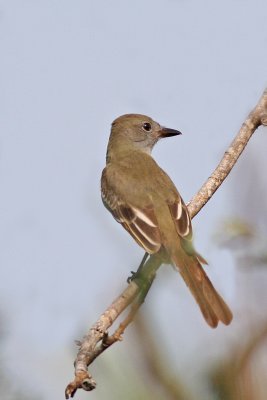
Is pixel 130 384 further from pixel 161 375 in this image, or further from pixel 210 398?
pixel 210 398

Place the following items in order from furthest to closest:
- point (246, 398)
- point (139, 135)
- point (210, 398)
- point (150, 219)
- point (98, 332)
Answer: point (139, 135), point (150, 219), point (98, 332), point (210, 398), point (246, 398)

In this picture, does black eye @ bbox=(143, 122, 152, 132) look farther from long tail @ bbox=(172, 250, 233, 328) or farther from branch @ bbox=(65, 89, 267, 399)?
long tail @ bbox=(172, 250, 233, 328)

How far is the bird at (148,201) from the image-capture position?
13.3 ft

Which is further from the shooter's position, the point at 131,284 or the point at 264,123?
the point at 264,123

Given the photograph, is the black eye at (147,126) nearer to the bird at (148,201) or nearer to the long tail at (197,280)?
the bird at (148,201)

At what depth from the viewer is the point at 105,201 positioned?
533 centimetres

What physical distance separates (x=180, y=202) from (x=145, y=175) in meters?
0.68

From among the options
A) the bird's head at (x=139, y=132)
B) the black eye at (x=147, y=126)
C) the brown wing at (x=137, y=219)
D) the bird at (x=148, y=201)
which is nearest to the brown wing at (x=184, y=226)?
the bird at (x=148, y=201)

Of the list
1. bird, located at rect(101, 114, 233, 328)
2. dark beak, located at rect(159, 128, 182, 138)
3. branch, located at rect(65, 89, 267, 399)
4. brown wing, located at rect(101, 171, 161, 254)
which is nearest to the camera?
branch, located at rect(65, 89, 267, 399)

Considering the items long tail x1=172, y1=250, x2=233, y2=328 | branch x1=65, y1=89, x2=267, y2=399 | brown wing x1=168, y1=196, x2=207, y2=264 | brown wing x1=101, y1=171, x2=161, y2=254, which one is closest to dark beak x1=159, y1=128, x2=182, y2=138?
brown wing x1=101, y1=171, x2=161, y2=254

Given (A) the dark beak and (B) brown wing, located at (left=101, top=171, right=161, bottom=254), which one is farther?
(A) the dark beak

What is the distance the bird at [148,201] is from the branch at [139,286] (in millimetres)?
172

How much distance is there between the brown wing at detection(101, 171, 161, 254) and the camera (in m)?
4.36

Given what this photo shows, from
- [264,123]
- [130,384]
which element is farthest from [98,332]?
[264,123]
